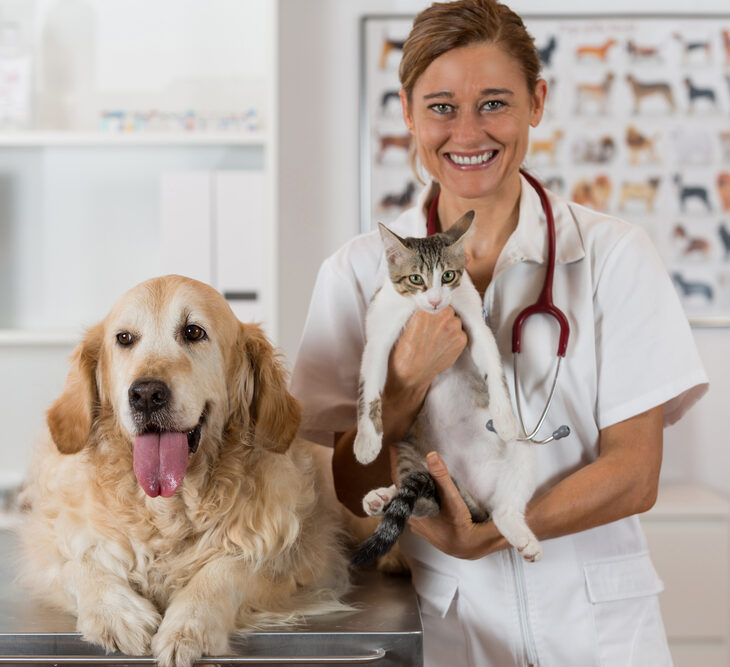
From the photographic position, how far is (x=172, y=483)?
1.06 metres

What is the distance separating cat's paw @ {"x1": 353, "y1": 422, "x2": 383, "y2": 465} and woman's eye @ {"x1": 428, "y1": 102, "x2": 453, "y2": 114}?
50cm

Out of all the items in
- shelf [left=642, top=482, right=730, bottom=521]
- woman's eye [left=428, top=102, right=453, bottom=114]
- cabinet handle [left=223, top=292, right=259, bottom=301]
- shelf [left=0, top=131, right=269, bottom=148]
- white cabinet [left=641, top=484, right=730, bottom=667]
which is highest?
shelf [left=0, top=131, right=269, bottom=148]

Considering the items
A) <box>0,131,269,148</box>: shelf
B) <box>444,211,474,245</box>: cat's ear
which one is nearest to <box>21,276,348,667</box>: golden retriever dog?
<box>444,211,474,245</box>: cat's ear

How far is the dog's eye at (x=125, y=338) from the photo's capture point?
116 centimetres

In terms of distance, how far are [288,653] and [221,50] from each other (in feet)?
7.60

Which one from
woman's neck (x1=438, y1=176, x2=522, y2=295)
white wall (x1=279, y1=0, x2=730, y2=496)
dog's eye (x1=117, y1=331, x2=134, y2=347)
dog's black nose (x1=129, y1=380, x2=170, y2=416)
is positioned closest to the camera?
dog's black nose (x1=129, y1=380, x2=170, y2=416)

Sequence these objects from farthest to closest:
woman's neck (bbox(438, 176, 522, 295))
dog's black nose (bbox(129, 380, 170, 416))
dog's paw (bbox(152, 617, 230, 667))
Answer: woman's neck (bbox(438, 176, 522, 295)) → dog's black nose (bbox(129, 380, 170, 416)) → dog's paw (bbox(152, 617, 230, 667))

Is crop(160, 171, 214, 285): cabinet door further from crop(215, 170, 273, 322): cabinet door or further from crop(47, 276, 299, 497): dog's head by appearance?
crop(47, 276, 299, 497): dog's head

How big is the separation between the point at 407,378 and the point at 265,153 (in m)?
1.65

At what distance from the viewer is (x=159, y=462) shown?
1072 millimetres

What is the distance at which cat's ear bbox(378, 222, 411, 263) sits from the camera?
116 cm

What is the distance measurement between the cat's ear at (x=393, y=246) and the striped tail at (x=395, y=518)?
1.07ft

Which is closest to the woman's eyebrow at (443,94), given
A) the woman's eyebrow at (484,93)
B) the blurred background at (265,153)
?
the woman's eyebrow at (484,93)

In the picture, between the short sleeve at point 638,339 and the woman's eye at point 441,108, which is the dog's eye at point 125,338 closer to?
the woman's eye at point 441,108
